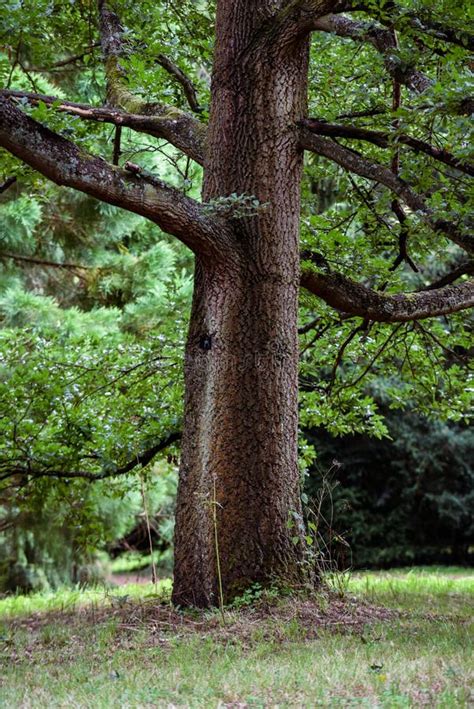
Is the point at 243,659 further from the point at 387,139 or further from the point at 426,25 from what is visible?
the point at 426,25

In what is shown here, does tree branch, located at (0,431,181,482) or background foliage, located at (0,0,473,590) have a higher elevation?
background foliage, located at (0,0,473,590)

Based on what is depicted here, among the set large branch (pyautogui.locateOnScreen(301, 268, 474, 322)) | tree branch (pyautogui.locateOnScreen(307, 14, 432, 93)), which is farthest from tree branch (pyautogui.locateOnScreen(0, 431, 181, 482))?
tree branch (pyautogui.locateOnScreen(307, 14, 432, 93))

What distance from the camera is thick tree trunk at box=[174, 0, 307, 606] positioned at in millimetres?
5688

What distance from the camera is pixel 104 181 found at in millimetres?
5594

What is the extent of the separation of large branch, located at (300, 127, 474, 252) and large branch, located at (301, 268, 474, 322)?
0.52m

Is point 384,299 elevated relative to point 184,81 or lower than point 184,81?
lower

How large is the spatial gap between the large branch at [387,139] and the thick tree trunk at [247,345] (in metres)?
0.21

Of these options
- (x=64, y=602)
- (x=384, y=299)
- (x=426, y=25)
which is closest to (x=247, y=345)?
(x=384, y=299)

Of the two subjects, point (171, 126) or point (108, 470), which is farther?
point (108, 470)

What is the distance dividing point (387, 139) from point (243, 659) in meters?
3.73

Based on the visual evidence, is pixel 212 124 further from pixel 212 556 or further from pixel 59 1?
pixel 212 556

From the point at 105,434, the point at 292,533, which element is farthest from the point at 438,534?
the point at 292,533

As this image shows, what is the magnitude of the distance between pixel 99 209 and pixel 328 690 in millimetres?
10832

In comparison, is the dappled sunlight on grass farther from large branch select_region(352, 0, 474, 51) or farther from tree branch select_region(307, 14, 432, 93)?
large branch select_region(352, 0, 474, 51)
